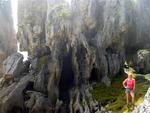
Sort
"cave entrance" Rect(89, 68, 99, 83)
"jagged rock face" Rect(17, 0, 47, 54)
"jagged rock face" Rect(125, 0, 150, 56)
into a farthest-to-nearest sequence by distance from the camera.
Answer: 1. "jagged rock face" Rect(125, 0, 150, 56)
2. "jagged rock face" Rect(17, 0, 47, 54)
3. "cave entrance" Rect(89, 68, 99, 83)

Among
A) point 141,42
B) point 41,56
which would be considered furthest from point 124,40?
point 41,56

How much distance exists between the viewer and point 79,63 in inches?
1998

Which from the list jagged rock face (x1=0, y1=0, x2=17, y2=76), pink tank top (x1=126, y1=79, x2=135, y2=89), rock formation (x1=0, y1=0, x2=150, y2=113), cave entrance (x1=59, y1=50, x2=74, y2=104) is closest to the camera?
pink tank top (x1=126, y1=79, x2=135, y2=89)

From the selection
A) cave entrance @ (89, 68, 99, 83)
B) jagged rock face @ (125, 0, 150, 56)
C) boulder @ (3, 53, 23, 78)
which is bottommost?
cave entrance @ (89, 68, 99, 83)

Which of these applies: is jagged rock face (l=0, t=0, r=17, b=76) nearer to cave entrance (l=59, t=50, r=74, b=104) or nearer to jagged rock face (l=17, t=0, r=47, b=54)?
jagged rock face (l=17, t=0, r=47, b=54)

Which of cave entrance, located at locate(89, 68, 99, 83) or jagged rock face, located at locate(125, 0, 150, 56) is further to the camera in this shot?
jagged rock face, located at locate(125, 0, 150, 56)

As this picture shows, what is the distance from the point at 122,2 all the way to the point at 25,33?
15838 millimetres

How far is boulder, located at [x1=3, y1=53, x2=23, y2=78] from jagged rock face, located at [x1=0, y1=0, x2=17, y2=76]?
11.0m

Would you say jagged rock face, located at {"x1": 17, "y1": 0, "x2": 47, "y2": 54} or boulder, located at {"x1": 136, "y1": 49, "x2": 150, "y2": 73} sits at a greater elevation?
jagged rock face, located at {"x1": 17, "y1": 0, "x2": 47, "y2": 54}

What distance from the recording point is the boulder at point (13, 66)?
5071cm

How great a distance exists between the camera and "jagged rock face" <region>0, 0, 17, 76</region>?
6512cm

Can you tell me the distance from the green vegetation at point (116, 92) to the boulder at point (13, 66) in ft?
37.4

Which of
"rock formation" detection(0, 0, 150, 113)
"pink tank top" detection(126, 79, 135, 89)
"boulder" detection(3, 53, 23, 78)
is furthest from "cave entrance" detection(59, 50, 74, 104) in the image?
"pink tank top" detection(126, 79, 135, 89)

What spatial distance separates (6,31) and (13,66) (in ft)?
54.9
